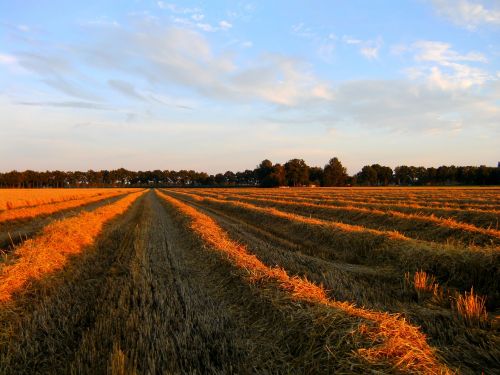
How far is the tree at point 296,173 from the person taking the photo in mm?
129875

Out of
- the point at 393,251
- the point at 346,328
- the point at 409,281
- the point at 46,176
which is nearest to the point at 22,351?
the point at 346,328

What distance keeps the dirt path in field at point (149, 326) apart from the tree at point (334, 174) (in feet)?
436

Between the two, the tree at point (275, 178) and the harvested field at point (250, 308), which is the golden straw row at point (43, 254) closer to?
the harvested field at point (250, 308)

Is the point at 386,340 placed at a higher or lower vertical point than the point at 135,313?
higher

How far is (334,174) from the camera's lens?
13838 centimetres

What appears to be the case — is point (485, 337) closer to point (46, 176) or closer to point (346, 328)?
point (346, 328)

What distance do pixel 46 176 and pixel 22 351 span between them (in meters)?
193

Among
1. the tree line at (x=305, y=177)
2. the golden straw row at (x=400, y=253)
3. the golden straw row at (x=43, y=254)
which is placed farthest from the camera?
the tree line at (x=305, y=177)

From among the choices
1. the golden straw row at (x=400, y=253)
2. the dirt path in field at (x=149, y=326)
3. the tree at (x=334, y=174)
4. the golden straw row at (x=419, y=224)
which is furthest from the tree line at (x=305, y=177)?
the dirt path in field at (x=149, y=326)

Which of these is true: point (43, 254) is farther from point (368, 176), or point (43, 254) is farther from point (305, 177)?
point (368, 176)

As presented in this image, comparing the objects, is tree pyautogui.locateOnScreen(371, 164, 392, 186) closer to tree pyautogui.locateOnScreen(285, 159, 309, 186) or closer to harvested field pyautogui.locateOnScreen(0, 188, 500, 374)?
tree pyautogui.locateOnScreen(285, 159, 309, 186)

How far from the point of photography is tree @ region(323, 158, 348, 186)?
138m

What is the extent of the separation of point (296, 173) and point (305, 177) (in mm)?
4255

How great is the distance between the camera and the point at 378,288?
311 inches
